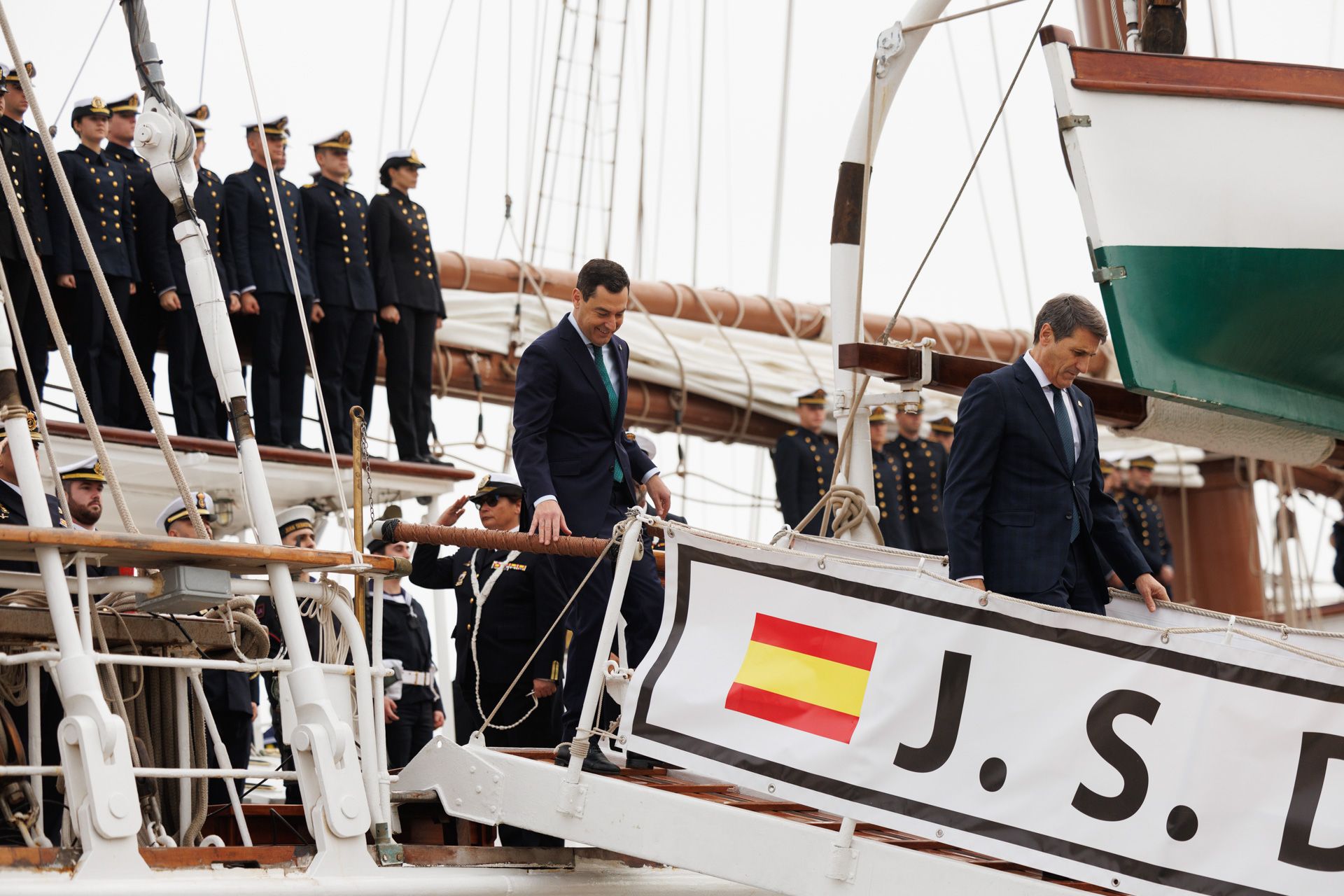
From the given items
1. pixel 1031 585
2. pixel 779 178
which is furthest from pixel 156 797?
pixel 779 178

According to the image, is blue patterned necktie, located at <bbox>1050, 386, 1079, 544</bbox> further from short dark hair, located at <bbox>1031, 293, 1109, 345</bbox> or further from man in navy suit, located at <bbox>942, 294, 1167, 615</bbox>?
short dark hair, located at <bbox>1031, 293, 1109, 345</bbox>

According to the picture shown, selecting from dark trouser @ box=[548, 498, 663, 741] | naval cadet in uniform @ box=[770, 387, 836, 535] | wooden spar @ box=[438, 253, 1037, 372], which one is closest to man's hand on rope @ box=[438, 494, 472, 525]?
dark trouser @ box=[548, 498, 663, 741]

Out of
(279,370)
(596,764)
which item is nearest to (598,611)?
(596,764)

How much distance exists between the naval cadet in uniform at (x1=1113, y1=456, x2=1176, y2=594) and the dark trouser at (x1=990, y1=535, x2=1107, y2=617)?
6964mm

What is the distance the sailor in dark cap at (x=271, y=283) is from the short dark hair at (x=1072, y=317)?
4671 millimetres

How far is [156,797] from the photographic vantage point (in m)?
4.54

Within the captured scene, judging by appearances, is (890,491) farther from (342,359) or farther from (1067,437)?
(1067,437)

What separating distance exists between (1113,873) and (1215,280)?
2730 millimetres

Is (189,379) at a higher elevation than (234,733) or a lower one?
higher

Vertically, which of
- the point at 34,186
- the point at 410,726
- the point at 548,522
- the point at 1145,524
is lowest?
the point at 410,726

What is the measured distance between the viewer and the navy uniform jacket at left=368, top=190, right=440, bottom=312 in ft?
29.5

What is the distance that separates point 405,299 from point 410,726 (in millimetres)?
2679

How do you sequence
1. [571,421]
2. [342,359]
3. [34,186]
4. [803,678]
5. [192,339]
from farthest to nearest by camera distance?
[342,359], [192,339], [34,186], [571,421], [803,678]

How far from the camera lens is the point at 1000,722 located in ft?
13.5
